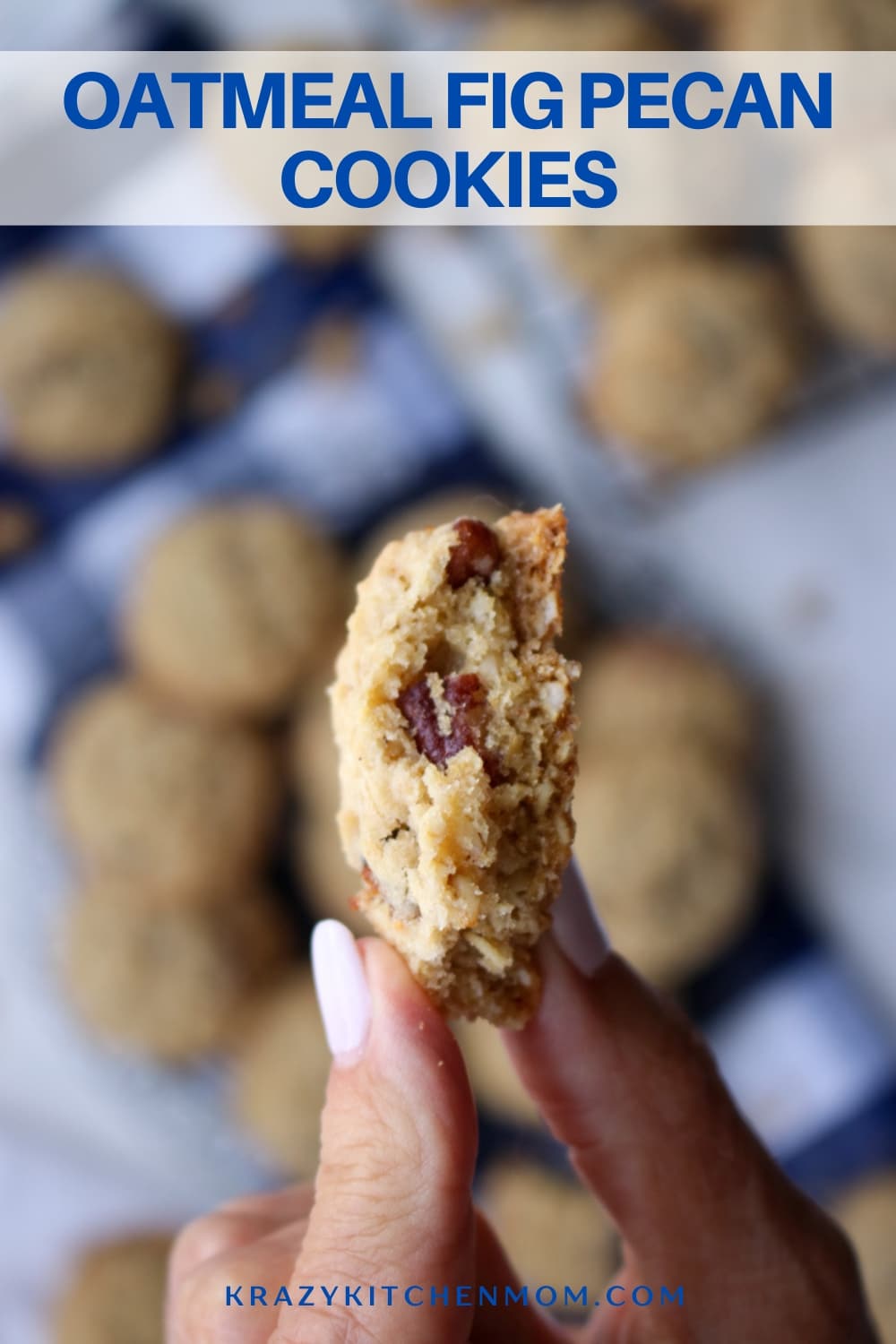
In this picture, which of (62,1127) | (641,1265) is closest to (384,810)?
(641,1265)

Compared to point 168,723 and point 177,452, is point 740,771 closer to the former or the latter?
point 168,723

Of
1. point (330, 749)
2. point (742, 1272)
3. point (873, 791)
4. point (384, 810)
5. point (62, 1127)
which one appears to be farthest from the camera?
point (62, 1127)

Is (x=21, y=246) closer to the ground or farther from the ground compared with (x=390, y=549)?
farther from the ground

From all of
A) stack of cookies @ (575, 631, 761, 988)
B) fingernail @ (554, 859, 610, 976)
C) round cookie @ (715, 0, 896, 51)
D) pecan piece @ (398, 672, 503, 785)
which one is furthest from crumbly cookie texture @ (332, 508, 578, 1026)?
round cookie @ (715, 0, 896, 51)

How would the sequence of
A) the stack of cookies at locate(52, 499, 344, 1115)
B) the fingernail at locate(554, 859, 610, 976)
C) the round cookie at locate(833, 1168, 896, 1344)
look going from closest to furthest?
the fingernail at locate(554, 859, 610, 976)
the round cookie at locate(833, 1168, 896, 1344)
the stack of cookies at locate(52, 499, 344, 1115)

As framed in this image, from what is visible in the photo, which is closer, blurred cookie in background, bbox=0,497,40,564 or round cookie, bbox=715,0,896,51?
round cookie, bbox=715,0,896,51

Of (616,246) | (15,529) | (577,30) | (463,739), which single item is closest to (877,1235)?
(463,739)

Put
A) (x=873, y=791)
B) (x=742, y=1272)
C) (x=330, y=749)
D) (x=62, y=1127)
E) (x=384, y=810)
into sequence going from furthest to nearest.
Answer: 1. (x=62, y=1127)
2. (x=873, y=791)
3. (x=330, y=749)
4. (x=742, y=1272)
5. (x=384, y=810)

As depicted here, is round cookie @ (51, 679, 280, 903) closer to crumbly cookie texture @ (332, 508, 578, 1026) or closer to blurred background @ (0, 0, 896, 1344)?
blurred background @ (0, 0, 896, 1344)
